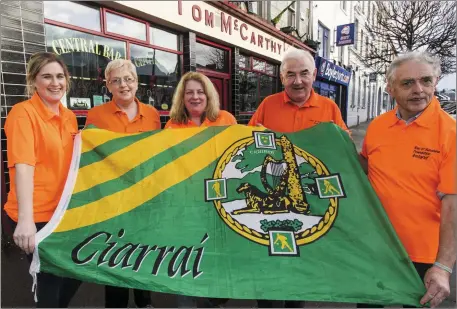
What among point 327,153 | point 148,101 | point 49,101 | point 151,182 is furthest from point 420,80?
point 148,101

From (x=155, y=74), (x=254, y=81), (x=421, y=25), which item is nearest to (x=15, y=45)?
(x=155, y=74)

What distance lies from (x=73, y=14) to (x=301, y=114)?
172 inches

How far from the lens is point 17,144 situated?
183cm

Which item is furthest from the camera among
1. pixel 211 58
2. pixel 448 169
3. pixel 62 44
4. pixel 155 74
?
pixel 211 58

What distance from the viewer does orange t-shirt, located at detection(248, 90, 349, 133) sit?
2.53m

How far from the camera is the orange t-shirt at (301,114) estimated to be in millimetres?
2533

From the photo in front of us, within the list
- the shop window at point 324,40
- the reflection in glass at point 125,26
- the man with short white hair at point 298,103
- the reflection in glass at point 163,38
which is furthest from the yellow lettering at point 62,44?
the shop window at point 324,40

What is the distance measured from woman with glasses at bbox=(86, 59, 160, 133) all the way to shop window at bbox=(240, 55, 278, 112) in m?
6.97

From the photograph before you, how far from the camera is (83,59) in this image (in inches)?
202

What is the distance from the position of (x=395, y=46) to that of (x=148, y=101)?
1028cm

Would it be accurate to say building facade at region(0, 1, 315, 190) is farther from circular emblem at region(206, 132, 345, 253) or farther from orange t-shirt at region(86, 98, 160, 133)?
circular emblem at region(206, 132, 345, 253)

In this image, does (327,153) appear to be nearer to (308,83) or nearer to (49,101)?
(308,83)

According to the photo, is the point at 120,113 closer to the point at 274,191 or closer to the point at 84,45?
the point at 274,191

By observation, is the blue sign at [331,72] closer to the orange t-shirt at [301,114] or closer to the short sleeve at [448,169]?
the orange t-shirt at [301,114]
